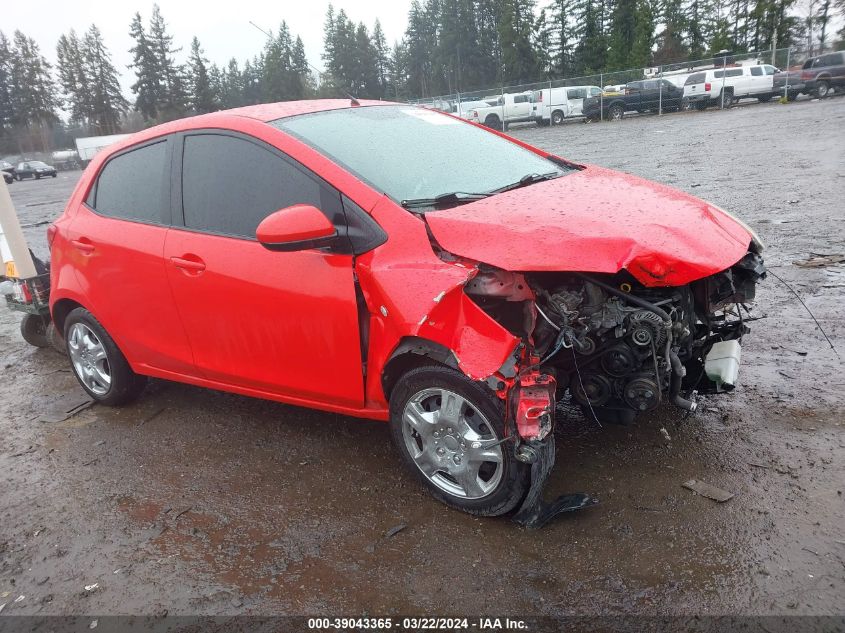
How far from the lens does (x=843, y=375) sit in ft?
12.7

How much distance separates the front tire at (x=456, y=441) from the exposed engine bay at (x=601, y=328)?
348 mm

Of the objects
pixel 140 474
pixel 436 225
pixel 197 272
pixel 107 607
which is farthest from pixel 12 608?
pixel 436 225

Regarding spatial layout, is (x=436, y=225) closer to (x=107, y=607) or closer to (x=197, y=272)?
(x=197, y=272)

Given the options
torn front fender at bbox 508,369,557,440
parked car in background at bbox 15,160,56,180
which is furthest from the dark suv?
parked car in background at bbox 15,160,56,180

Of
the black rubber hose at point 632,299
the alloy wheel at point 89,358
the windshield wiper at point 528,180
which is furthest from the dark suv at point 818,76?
the alloy wheel at point 89,358

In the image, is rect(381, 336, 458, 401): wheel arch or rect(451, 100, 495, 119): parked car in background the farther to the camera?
rect(451, 100, 495, 119): parked car in background

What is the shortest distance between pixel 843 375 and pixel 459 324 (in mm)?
2640

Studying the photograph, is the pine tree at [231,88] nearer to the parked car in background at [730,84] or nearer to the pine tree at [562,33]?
the pine tree at [562,33]

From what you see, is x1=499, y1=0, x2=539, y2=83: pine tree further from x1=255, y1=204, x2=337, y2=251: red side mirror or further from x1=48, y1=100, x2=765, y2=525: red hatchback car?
x1=255, y1=204, x2=337, y2=251: red side mirror

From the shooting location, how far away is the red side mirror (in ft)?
9.40

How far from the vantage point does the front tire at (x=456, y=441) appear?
2748 mm

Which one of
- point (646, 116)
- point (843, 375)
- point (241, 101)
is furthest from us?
point (241, 101)

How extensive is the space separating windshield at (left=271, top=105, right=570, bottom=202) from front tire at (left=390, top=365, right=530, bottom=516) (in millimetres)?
909

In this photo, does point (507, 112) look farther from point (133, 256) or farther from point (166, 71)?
point (166, 71)
